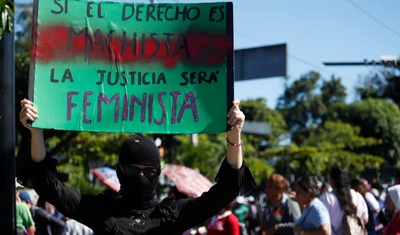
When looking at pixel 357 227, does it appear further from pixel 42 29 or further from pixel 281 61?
pixel 281 61

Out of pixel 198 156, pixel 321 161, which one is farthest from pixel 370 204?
pixel 321 161

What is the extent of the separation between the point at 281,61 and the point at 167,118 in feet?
33.3

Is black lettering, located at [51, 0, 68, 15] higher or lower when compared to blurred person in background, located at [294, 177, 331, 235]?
higher

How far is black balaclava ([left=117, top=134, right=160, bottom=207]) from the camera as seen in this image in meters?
4.18

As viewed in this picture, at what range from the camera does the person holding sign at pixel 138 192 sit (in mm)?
4062

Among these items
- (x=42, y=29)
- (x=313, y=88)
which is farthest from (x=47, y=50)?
(x=313, y=88)

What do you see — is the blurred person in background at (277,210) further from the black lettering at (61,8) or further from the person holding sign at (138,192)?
the black lettering at (61,8)

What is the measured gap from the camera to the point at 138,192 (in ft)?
13.7

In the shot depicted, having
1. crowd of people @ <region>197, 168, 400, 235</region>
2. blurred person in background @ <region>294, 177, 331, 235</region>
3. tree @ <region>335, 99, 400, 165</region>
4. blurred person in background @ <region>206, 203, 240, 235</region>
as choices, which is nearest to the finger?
crowd of people @ <region>197, 168, 400, 235</region>

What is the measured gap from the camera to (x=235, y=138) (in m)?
4.11

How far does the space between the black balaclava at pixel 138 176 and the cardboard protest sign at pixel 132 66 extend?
0.32ft

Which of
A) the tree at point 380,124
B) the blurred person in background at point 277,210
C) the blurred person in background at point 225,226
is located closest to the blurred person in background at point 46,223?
the blurred person in background at point 225,226

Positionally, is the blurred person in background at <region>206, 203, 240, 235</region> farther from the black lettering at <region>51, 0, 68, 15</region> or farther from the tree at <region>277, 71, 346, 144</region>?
the tree at <region>277, 71, 346, 144</region>

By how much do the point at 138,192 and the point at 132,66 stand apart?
75cm
